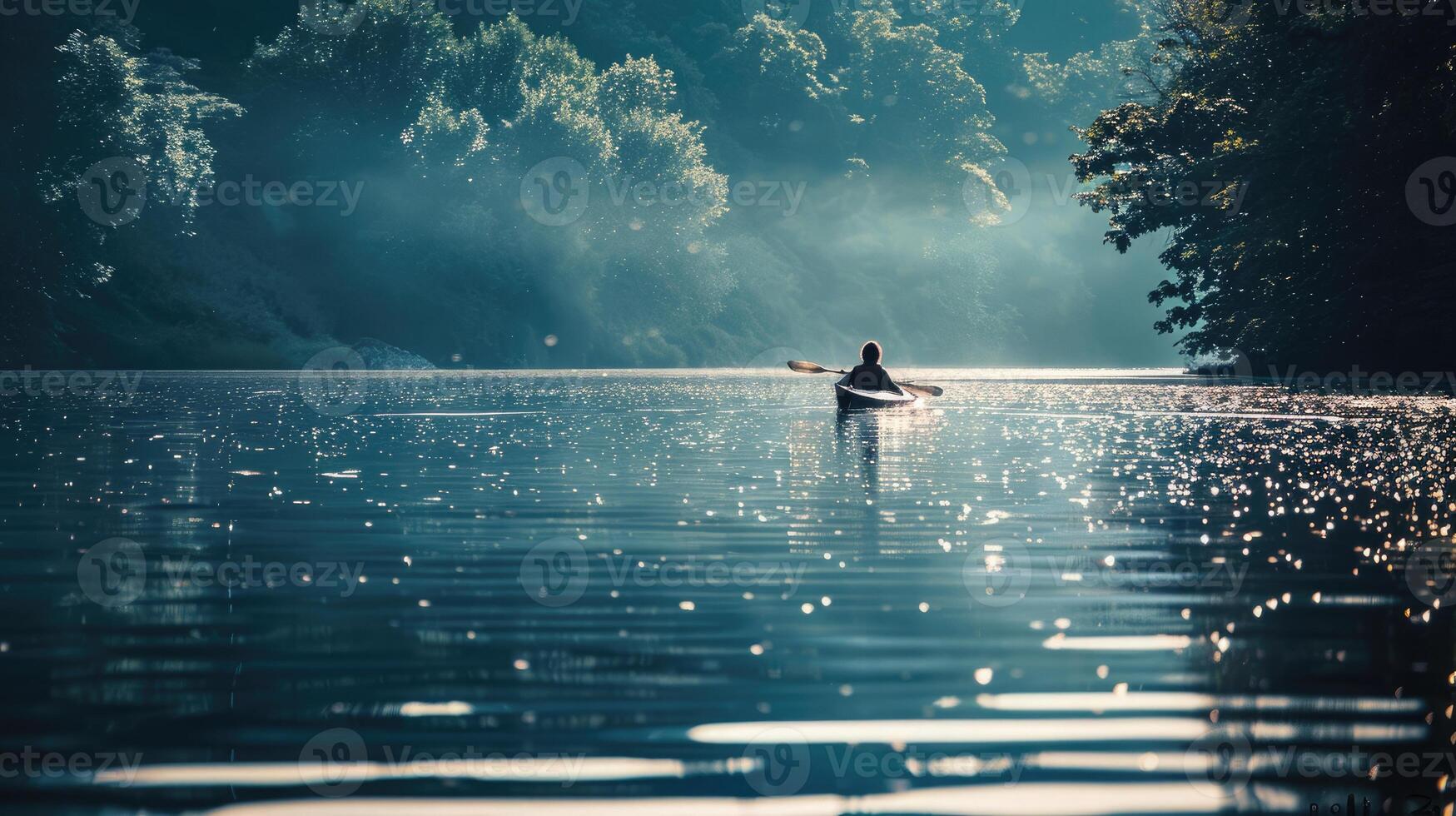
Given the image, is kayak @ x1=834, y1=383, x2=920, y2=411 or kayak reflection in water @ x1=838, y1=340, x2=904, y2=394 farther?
kayak reflection in water @ x1=838, y1=340, x2=904, y2=394

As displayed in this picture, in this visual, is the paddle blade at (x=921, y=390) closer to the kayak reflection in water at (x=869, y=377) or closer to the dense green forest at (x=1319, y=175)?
the kayak reflection in water at (x=869, y=377)

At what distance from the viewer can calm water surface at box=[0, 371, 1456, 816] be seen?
6.10 meters

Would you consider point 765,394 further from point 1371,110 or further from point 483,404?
point 1371,110

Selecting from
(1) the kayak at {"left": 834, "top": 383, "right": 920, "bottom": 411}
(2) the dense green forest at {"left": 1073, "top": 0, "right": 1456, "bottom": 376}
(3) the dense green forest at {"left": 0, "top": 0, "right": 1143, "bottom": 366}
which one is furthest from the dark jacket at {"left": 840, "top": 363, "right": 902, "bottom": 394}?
(3) the dense green forest at {"left": 0, "top": 0, "right": 1143, "bottom": 366}

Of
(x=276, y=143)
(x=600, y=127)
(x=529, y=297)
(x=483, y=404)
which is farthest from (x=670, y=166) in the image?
(x=483, y=404)

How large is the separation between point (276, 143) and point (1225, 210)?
164 feet

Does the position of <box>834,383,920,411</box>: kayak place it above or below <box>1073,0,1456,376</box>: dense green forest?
below

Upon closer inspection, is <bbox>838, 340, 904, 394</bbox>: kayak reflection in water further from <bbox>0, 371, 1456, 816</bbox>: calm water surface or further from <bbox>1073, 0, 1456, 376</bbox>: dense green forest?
<bbox>0, 371, 1456, 816</bbox>: calm water surface

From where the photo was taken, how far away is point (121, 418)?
108 feet

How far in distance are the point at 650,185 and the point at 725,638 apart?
3486 inches

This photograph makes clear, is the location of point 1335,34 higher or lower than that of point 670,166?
lower

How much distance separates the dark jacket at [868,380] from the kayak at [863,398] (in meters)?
0.27

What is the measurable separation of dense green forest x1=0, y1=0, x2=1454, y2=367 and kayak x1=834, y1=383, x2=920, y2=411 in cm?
1388

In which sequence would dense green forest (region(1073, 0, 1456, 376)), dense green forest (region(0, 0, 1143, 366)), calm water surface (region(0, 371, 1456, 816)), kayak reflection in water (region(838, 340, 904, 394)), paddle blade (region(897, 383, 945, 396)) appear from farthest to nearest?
dense green forest (region(0, 0, 1143, 366))
paddle blade (region(897, 383, 945, 396))
dense green forest (region(1073, 0, 1456, 376))
kayak reflection in water (region(838, 340, 904, 394))
calm water surface (region(0, 371, 1456, 816))
